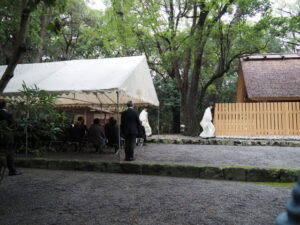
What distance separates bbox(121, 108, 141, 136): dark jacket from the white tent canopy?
0.59 meters

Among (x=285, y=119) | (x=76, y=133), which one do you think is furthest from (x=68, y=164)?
(x=285, y=119)

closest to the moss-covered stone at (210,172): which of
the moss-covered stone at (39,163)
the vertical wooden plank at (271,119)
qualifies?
the moss-covered stone at (39,163)

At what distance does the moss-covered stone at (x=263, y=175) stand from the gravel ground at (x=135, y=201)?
440 mm

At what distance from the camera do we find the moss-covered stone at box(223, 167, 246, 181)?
15.9ft

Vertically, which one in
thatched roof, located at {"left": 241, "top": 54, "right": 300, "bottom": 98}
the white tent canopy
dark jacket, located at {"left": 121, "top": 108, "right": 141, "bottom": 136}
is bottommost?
dark jacket, located at {"left": 121, "top": 108, "right": 141, "bottom": 136}

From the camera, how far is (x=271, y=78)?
13.7 metres

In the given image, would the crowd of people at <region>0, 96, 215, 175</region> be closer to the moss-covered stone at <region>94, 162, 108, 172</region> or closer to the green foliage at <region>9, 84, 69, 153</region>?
the green foliage at <region>9, 84, 69, 153</region>

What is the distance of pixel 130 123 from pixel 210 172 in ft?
7.78

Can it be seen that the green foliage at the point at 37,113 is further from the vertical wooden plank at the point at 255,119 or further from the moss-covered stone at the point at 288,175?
the vertical wooden plank at the point at 255,119

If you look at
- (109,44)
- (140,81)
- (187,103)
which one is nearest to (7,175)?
(140,81)

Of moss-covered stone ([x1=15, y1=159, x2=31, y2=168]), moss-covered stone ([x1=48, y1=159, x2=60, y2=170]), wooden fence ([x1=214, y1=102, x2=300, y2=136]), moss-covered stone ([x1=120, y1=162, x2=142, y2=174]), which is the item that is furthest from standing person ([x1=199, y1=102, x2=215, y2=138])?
moss-covered stone ([x1=15, y1=159, x2=31, y2=168])

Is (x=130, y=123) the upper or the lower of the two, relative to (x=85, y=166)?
upper

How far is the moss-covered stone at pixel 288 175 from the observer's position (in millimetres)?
4602

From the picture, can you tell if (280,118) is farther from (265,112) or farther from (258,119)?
(258,119)
